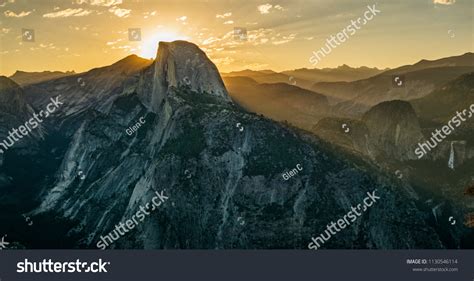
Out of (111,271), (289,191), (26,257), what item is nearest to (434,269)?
(111,271)

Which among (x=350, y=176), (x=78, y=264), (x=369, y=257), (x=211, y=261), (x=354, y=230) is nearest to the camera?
(x=78, y=264)

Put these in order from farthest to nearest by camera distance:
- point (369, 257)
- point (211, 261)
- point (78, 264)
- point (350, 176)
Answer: point (350, 176)
point (369, 257)
point (211, 261)
point (78, 264)

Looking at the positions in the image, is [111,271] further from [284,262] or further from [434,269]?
[434,269]

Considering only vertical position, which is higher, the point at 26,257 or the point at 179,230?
the point at 26,257

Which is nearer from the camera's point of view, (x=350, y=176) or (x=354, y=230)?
(x=354, y=230)

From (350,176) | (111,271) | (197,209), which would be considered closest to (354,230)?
(350,176)

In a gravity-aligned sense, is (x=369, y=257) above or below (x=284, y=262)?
below

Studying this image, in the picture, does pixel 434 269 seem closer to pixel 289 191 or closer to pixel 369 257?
pixel 369 257

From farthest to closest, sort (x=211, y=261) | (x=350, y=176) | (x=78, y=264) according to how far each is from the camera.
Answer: (x=350, y=176) → (x=211, y=261) → (x=78, y=264)

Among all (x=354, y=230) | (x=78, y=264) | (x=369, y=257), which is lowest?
(x=354, y=230)
